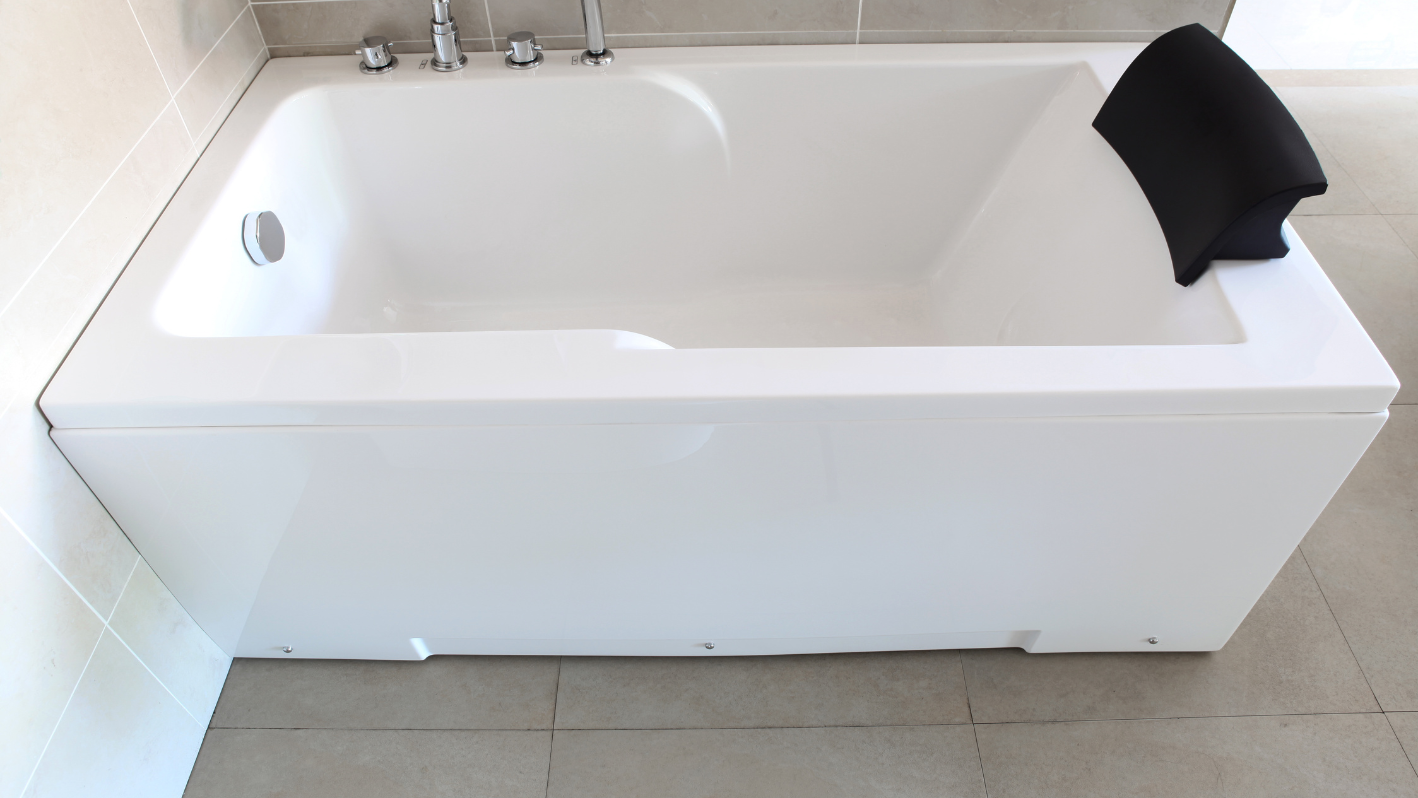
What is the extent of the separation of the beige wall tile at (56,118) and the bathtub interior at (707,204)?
17 centimetres

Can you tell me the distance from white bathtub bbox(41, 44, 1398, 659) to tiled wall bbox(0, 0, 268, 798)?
1.5 inches

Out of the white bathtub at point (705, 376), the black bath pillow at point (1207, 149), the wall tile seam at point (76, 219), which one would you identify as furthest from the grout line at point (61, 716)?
the black bath pillow at point (1207, 149)

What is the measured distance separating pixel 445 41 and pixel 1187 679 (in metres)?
1.53

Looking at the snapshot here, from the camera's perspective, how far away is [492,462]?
38.8 inches

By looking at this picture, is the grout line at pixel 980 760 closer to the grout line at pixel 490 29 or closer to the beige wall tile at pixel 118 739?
the beige wall tile at pixel 118 739

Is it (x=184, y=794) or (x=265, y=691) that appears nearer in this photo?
(x=184, y=794)

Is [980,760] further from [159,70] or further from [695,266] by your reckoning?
[159,70]

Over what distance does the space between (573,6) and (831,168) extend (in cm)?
53

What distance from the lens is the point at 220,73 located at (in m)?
1.39

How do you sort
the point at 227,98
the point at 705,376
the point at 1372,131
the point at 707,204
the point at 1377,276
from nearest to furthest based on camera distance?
1. the point at 705,376
2. the point at 227,98
3. the point at 707,204
4. the point at 1377,276
5. the point at 1372,131

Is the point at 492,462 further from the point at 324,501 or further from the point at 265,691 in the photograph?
the point at 265,691

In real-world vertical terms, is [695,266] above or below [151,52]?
below

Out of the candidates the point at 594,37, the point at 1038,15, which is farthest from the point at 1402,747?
the point at 594,37

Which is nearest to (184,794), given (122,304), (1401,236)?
(122,304)
